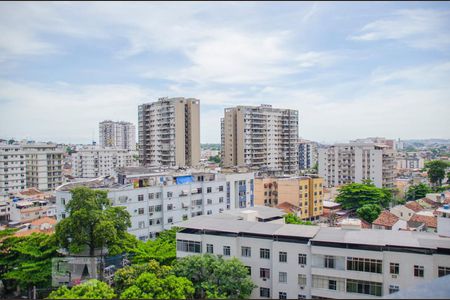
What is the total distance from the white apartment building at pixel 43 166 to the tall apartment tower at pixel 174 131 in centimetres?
1163

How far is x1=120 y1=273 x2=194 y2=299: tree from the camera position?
493 inches

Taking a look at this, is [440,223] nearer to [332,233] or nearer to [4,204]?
[332,233]

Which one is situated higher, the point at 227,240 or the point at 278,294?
the point at 227,240

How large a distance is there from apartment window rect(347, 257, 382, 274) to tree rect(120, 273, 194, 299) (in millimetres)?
5741

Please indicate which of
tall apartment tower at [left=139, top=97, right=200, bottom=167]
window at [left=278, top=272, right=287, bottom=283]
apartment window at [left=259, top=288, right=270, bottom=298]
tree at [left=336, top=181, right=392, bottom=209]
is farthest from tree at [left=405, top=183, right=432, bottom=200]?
apartment window at [left=259, top=288, right=270, bottom=298]

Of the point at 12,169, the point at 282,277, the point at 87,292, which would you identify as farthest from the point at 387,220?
the point at 12,169

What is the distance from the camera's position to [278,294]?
601 inches

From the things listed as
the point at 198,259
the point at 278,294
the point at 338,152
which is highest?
the point at 338,152

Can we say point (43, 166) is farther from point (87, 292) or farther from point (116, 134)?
point (116, 134)

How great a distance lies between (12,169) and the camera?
152 feet

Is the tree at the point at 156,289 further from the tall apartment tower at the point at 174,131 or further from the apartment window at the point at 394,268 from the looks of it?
the tall apartment tower at the point at 174,131

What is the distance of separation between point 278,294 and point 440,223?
7672 millimetres

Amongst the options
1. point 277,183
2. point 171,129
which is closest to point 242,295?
point 277,183

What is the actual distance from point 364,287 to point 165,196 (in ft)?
48.6
